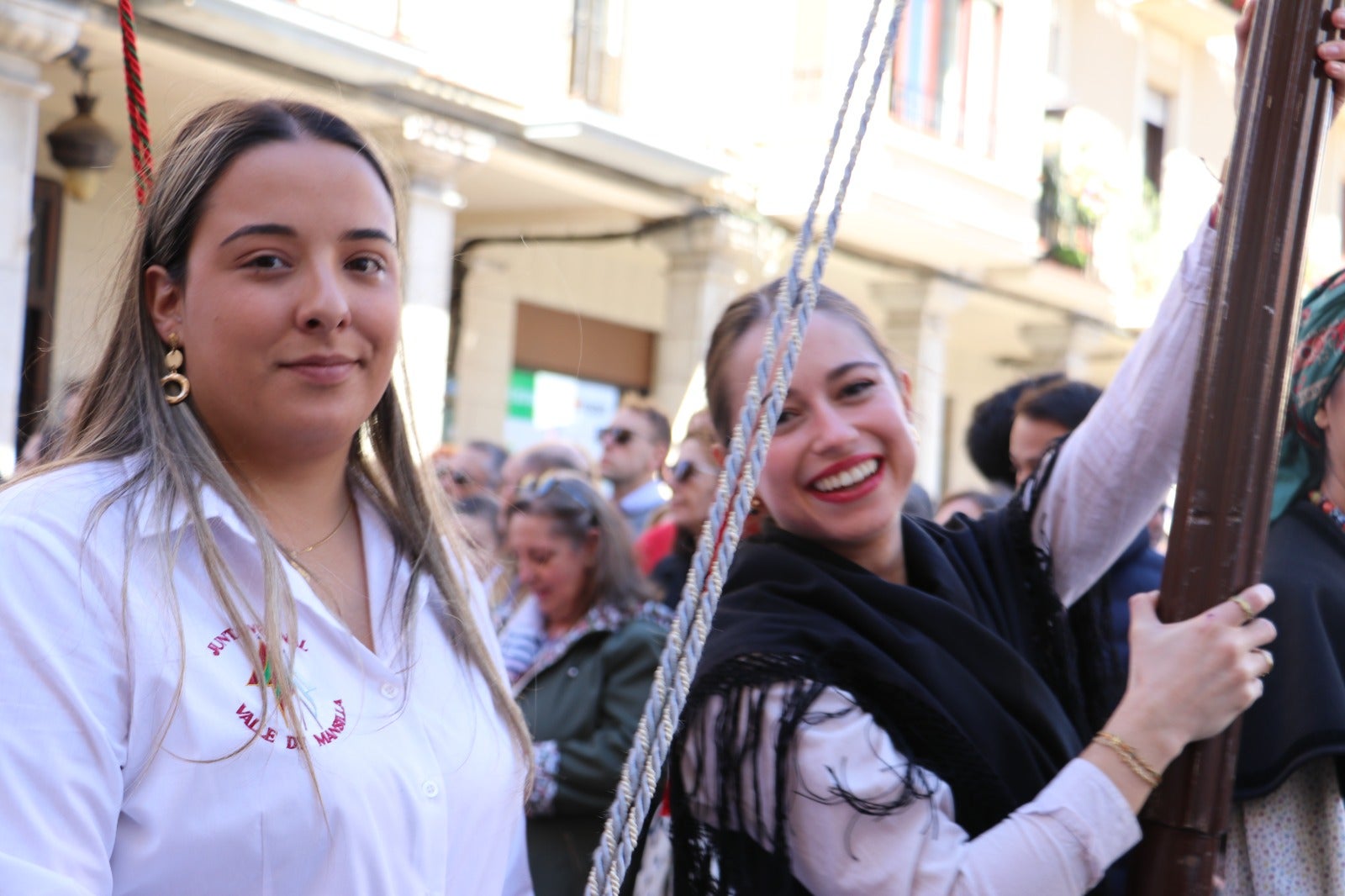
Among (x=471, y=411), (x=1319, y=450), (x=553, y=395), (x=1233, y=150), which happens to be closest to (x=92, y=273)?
(x=1233, y=150)

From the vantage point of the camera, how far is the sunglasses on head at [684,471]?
449 cm

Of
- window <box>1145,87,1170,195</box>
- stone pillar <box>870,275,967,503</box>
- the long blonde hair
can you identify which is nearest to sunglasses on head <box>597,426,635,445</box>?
the long blonde hair

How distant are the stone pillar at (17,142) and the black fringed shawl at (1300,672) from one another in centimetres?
624

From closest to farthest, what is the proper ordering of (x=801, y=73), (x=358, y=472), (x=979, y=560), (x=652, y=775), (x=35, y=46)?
(x=652, y=775) < (x=358, y=472) < (x=979, y=560) < (x=35, y=46) < (x=801, y=73)

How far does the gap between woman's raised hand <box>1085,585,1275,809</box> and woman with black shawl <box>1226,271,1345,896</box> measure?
1.14ft

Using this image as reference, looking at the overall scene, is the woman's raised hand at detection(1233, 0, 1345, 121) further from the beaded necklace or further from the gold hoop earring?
the gold hoop earring

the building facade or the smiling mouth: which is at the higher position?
the building facade

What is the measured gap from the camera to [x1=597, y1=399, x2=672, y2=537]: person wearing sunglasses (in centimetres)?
638

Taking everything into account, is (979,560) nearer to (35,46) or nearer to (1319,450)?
(1319,450)

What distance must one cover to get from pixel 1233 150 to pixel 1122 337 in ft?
51.4

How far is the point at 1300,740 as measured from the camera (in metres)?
2.01

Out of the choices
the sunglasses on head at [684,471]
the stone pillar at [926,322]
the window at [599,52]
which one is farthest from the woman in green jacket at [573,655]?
the stone pillar at [926,322]

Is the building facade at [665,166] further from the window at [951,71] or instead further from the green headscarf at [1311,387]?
the green headscarf at [1311,387]

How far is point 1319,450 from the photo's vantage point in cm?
225
